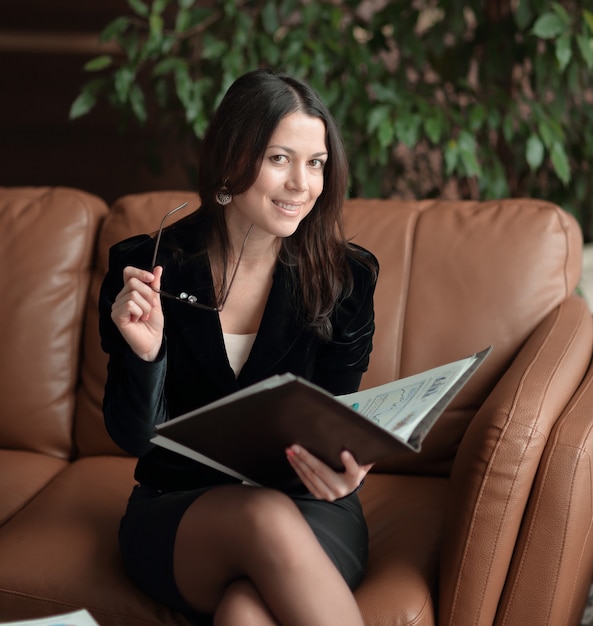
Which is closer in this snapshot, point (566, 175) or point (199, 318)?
point (199, 318)

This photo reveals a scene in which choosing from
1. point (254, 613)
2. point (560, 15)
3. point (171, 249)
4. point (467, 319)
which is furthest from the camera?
point (560, 15)

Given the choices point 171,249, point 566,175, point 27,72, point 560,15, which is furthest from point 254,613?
point 27,72

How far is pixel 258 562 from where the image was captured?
1.25 metres

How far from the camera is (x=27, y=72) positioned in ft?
9.98

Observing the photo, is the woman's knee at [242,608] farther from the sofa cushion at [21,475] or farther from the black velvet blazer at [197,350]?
the sofa cushion at [21,475]

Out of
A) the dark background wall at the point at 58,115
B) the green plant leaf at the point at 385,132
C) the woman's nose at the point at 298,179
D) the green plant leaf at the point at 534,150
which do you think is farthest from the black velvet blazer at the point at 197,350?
the dark background wall at the point at 58,115

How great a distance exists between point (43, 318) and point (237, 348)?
0.62 metres

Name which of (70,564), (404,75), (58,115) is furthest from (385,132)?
(58,115)

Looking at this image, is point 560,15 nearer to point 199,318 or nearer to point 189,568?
point 199,318

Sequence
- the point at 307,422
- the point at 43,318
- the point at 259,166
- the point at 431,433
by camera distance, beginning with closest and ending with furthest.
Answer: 1. the point at 307,422
2. the point at 259,166
3. the point at 431,433
4. the point at 43,318

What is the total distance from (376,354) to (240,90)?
662mm

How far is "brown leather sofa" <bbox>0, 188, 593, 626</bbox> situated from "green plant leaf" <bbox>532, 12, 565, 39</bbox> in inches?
19.7

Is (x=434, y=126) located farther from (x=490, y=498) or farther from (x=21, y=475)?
(x=21, y=475)

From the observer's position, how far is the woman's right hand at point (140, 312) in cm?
133
